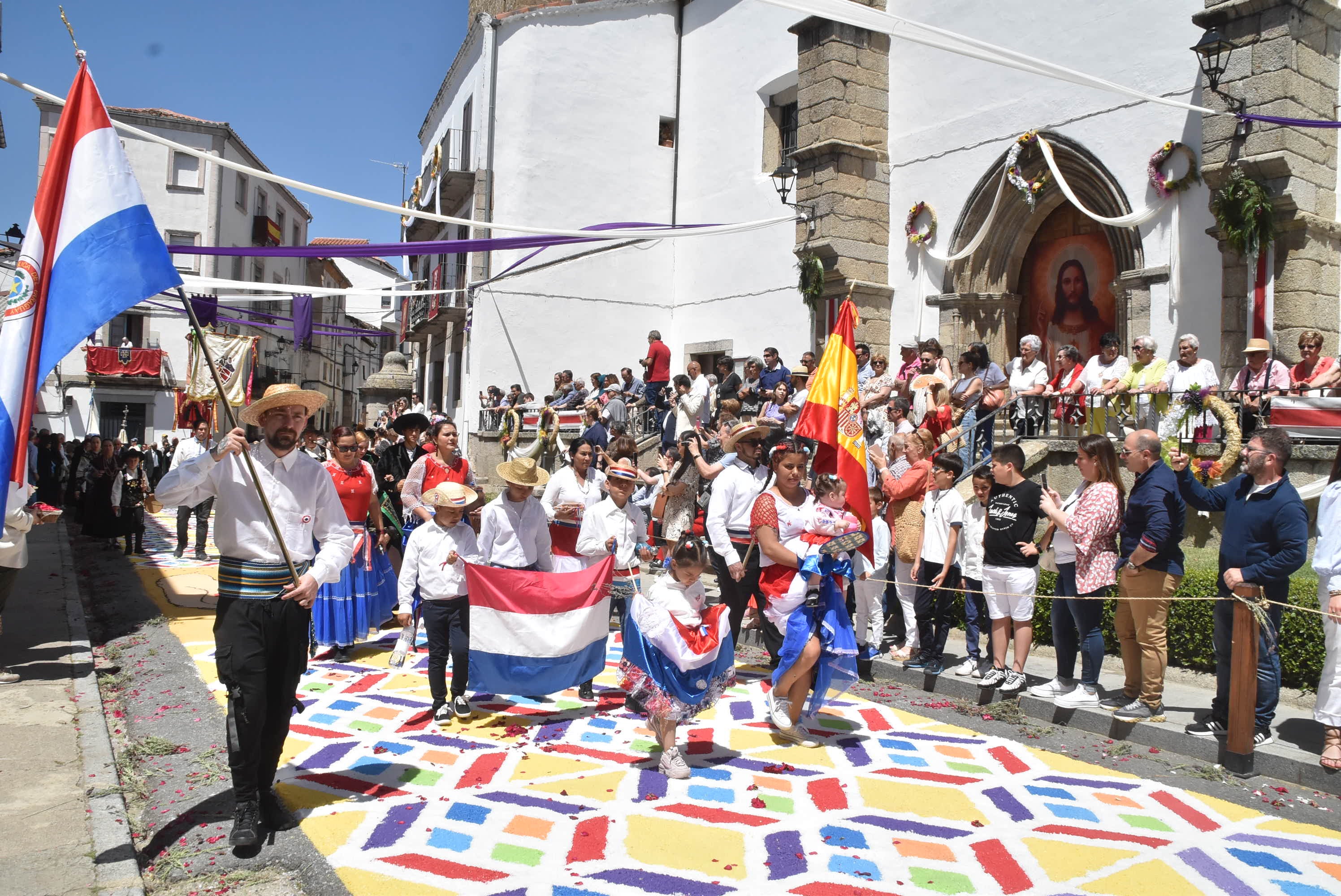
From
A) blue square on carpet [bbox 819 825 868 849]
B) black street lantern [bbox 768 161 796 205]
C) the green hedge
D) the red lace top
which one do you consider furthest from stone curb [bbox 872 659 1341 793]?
black street lantern [bbox 768 161 796 205]

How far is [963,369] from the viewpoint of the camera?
11766 mm

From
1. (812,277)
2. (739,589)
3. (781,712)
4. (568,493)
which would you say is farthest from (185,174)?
(781,712)

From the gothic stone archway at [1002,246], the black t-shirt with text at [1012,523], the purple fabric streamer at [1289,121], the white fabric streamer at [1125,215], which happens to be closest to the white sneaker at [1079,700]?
the black t-shirt with text at [1012,523]

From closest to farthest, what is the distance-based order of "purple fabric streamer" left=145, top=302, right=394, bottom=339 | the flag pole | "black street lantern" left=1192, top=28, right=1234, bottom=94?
the flag pole, "black street lantern" left=1192, top=28, right=1234, bottom=94, "purple fabric streamer" left=145, top=302, right=394, bottom=339

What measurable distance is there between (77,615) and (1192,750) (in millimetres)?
9703

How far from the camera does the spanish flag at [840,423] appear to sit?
7598 mm

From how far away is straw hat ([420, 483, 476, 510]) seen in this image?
22.4 feet

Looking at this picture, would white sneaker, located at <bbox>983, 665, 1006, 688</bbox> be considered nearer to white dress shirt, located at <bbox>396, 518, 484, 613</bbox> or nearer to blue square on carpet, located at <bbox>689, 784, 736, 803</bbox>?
blue square on carpet, located at <bbox>689, 784, 736, 803</bbox>

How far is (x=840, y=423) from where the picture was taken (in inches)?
306

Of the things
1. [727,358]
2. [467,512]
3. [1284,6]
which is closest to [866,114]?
[727,358]

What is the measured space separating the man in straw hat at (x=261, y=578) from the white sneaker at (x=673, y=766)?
192 centimetres

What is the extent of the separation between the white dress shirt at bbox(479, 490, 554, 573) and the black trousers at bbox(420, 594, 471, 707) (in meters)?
0.44

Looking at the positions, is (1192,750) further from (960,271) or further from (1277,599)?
(960,271)

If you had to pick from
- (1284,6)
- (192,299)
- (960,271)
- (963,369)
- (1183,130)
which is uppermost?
(1284,6)
